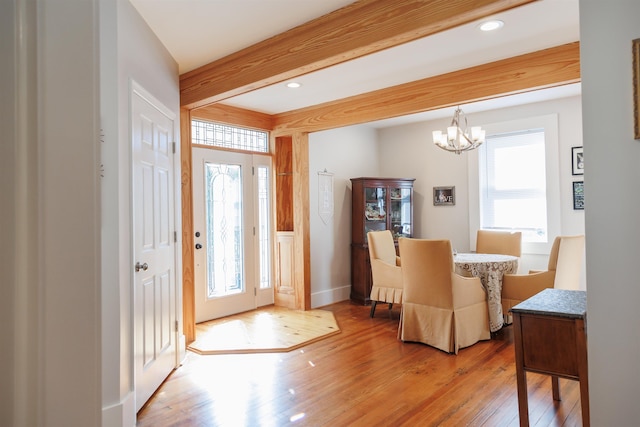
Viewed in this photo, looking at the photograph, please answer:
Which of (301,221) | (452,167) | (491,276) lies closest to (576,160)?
(452,167)

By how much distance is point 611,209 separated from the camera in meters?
1.56

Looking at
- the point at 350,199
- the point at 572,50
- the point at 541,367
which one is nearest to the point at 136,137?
the point at 541,367

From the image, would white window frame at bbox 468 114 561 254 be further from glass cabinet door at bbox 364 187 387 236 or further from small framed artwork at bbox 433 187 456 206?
glass cabinet door at bbox 364 187 387 236

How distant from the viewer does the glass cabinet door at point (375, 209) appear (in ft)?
18.6

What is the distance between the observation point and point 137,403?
252 cm

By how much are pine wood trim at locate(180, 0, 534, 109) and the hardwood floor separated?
2222 millimetres

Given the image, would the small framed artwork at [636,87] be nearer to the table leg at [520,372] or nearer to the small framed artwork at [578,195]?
the table leg at [520,372]

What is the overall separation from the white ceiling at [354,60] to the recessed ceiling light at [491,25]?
0.04 m

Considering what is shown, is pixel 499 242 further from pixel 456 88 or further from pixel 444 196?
pixel 456 88

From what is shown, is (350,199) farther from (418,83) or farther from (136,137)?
(136,137)

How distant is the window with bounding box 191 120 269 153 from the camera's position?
14.9 feet

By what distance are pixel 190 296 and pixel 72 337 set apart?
11.0ft

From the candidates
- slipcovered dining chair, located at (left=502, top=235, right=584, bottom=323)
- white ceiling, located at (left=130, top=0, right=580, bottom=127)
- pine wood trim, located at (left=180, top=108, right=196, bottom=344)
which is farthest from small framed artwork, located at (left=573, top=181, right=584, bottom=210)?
pine wood trim, located at (left=180, top=108, right=196, bottom=344)

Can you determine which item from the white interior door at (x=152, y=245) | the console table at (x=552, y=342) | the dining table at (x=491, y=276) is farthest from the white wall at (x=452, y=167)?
the white interior door at (x=152, y=245)
